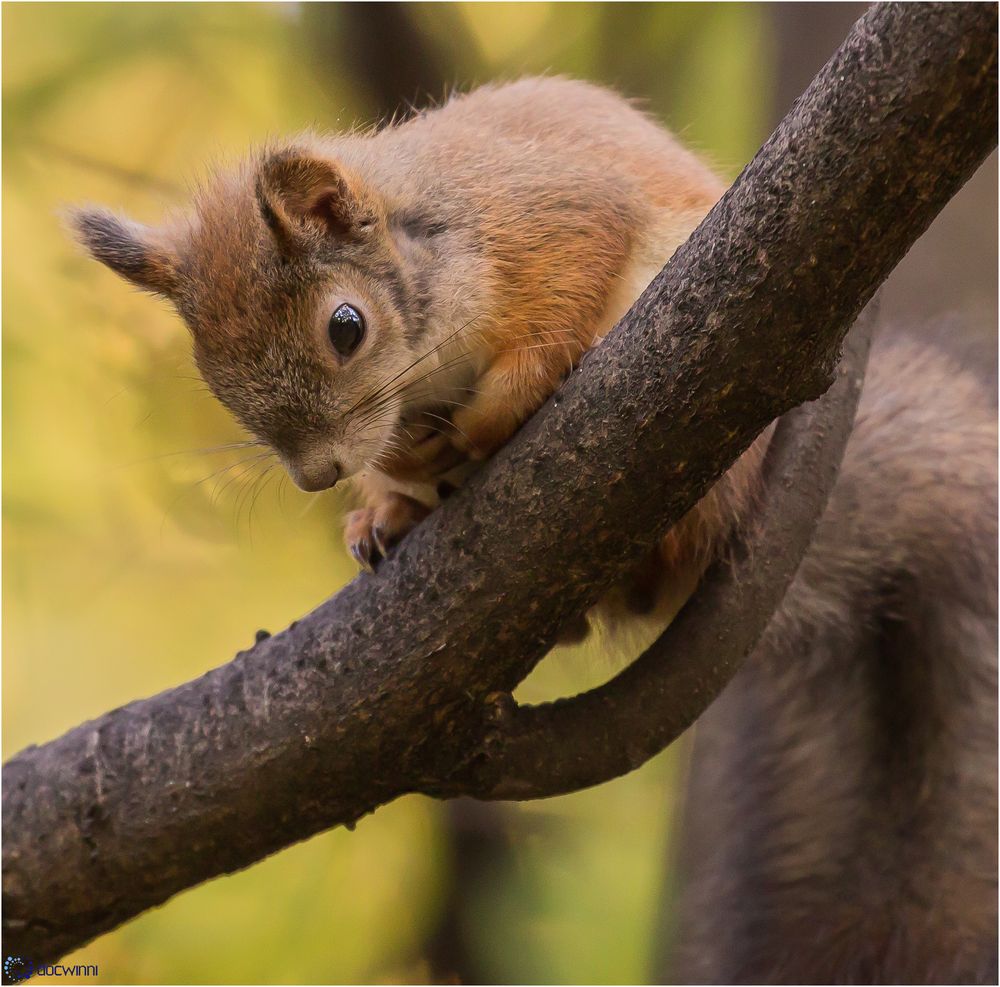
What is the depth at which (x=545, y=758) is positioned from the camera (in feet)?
5.53

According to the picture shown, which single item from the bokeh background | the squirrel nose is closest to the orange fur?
the squirrel nose

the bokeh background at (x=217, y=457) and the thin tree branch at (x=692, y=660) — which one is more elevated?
the bokeh background at (x=217, y=457)

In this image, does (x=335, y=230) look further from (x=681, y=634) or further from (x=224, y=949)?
(x=224, y=949)

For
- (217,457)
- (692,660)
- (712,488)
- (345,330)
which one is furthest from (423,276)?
(217,457)

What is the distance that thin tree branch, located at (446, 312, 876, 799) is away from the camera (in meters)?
1.69

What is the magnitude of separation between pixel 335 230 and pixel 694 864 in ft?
6.78

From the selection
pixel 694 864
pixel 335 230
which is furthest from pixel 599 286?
pixel 694 864

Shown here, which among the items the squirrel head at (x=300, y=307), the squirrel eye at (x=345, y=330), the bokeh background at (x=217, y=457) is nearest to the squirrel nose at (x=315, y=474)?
the squirrel head at (x=300, y=307)

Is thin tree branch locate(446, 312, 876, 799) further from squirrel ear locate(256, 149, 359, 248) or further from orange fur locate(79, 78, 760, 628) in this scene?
squirrel ear locate(256, 149, 359, 248)

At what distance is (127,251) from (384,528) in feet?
1.92

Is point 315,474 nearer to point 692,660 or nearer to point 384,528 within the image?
point 384,528

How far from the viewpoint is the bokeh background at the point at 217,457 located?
2.87 metres

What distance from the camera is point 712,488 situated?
67.0 inches

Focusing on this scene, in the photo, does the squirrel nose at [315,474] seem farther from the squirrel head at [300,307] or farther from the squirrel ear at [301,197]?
the squirrel ear at [301,197]
